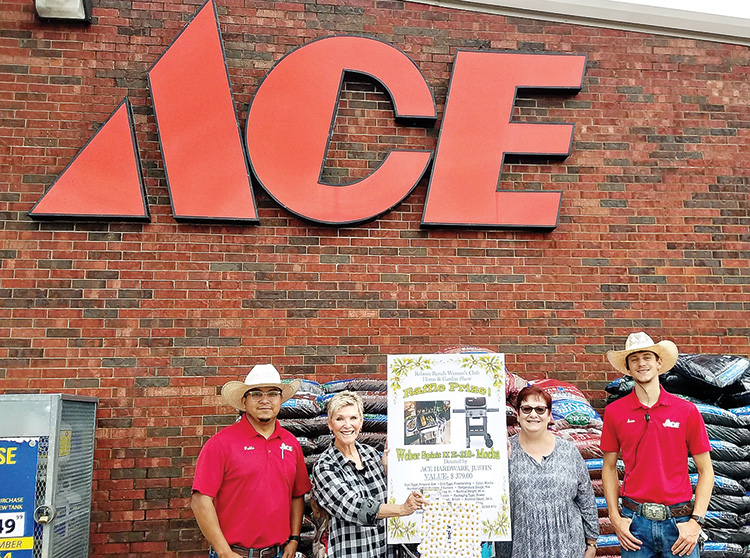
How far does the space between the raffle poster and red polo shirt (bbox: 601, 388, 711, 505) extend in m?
0.74

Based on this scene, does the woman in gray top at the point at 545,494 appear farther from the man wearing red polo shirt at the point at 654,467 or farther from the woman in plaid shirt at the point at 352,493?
the woman in plaid shirt at the point at 352,493

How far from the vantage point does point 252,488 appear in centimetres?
359

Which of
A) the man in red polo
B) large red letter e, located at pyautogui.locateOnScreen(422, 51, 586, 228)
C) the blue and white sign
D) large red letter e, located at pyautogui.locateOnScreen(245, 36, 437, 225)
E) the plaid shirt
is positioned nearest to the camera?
the plaid shirt

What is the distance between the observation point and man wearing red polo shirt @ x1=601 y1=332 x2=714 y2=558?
358 cm

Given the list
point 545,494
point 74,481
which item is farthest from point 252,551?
point 74,481

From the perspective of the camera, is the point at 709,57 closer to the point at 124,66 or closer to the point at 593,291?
the point at 593,291

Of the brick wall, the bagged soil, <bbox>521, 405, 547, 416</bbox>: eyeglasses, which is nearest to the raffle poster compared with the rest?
<bbox>521, 405, 547, 416</bbox>: eyeglasses

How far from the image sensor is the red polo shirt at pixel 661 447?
362 centimetres

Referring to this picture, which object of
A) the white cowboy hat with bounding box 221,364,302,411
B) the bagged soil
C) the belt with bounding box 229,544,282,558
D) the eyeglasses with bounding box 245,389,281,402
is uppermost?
the bagged soil

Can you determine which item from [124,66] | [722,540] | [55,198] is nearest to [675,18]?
[722,540]

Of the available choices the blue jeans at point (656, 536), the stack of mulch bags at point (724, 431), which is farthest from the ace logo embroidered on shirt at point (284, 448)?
the stack of mulch bags at point (724, 431)

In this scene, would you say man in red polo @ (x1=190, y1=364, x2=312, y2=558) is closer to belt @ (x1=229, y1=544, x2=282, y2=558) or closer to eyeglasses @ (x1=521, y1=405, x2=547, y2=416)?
belt @ (x1=229, y1=544, x2=282, y2=558)

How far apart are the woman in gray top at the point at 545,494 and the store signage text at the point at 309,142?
2.68 metres

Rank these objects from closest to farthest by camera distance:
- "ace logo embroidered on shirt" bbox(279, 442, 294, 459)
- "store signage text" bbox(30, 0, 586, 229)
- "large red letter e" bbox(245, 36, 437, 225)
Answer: "ace logo embroidered on shirt" bbox(279, 442, 294, 459) → "store signage text" bbox(30, 0, 586, 229) → "large red letter e" bbox(245, 36, 437, 225)
